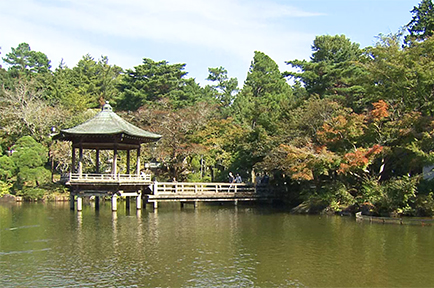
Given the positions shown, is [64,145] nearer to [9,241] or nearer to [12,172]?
[12,172]

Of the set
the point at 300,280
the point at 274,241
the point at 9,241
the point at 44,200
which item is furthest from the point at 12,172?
the point at 300,280

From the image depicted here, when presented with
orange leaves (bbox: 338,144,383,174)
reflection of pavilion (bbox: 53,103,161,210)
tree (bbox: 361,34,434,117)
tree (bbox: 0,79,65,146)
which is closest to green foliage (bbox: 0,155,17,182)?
tree (bbox: 0,79,65,146)

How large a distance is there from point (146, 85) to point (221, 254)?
32729 millimetres

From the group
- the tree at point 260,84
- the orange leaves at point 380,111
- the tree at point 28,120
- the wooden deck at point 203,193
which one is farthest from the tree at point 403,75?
the tree at point 28,120

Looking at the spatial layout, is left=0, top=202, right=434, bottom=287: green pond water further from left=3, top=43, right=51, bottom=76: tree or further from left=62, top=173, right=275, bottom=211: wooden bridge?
left=3, top=43, right=51, bottom=76: tree

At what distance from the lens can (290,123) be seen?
83.6 feet

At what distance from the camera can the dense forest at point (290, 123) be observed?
65.9 ft

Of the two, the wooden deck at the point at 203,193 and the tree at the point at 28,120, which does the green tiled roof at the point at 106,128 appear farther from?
the tree at the point at 28,120

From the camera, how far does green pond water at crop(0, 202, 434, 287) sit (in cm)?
959

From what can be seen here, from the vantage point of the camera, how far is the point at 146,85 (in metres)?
42.9

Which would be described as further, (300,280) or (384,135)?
(384,135)

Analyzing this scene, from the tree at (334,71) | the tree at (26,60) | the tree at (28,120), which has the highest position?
the tree at (26,60)

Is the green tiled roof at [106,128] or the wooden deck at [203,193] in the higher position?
the green tiled roof at [106,128]

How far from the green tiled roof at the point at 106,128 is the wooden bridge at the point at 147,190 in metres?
2.24
